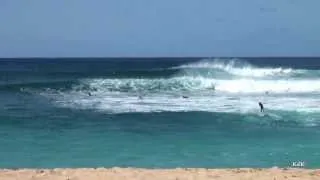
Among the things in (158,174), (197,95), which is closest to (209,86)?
(197,95)

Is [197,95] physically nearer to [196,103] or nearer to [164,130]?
[196,103]

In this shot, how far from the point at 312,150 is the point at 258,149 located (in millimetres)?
1059

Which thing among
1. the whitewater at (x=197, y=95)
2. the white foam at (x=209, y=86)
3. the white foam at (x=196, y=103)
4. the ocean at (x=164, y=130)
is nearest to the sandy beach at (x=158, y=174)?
the ocean at (x=164, y=130)

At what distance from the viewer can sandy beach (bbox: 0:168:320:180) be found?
8891 millimetres

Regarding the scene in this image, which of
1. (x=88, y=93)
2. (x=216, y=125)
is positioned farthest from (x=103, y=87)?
(x=216, y=125)

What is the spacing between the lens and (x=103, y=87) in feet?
113

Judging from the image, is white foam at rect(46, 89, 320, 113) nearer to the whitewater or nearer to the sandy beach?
the whitewater

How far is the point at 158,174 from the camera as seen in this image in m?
9.12

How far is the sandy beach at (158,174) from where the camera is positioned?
8.89 m

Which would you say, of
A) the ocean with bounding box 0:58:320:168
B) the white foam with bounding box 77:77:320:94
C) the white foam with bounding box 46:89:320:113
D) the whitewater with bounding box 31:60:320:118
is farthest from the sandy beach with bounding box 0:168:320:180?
the white foam with bounding box 77:77:320:94

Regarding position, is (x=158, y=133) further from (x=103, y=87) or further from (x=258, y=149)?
(x=103, y=87)

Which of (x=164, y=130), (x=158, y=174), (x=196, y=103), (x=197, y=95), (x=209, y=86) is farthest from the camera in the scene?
(x=209, y=86)

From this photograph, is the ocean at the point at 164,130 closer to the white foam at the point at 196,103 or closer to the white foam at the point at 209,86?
the white foam at the point at 196,103

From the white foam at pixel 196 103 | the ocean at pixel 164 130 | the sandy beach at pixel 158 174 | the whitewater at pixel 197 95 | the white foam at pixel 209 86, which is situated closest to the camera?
the sandy beach at pixel 158 174
